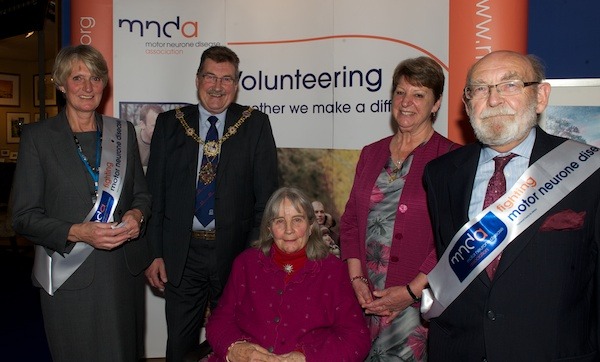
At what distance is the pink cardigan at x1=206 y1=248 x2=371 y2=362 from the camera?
2271mm

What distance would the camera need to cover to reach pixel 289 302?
2309 millimetres

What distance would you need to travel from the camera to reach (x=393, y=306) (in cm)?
232

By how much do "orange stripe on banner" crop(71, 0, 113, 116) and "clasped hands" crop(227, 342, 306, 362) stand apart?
244 cm

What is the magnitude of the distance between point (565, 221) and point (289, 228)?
1179 mm

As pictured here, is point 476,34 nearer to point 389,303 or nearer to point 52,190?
point 389,303

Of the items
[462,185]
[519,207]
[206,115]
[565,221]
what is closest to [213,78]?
[206,115]

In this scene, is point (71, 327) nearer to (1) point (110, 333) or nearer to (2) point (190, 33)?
(1) point (110, 333)

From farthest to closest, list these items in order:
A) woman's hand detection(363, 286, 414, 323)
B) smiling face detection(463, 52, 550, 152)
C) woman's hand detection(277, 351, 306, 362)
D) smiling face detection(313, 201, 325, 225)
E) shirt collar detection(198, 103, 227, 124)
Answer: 1. smiling face detection(313, 201, 325, 225)
2. shirt collar detection(198, 103, 227, 124)
3. woman's hand detection(363, 286, 414, 323)
4. woman's hand detection(277, 351, 306, 362)
5. smiling face detection(463, 52, 550, 152)

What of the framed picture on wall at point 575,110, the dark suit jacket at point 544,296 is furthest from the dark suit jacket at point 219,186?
the framed picture on wall at point 575,110

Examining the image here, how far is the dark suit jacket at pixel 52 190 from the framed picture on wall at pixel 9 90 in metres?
9.20

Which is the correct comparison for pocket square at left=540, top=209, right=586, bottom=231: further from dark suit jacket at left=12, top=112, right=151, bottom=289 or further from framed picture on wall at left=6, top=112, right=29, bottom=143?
framed picture on wall at left=6, top=112, right=29, bottom=143

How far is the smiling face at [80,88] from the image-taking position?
2.41 metres

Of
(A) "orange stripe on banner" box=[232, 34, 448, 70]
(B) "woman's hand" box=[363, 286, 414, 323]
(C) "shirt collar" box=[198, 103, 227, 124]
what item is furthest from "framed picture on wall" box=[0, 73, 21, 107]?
(B) "woman's hand" box=[363, 286, 414, 323]

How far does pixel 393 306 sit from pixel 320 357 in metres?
0.37
